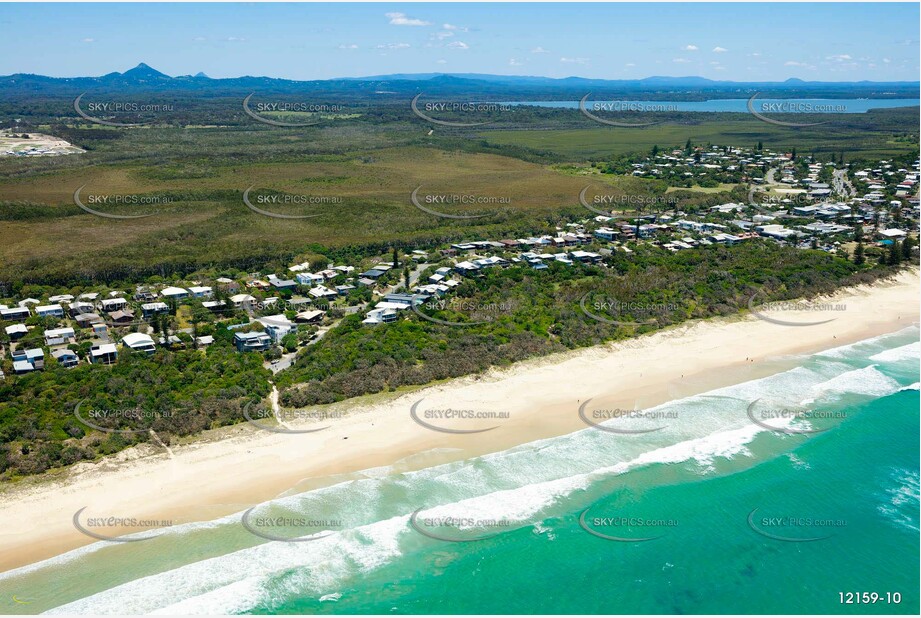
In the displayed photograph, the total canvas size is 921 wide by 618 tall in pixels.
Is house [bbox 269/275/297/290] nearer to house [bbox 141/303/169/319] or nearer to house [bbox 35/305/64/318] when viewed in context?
house [bbox 141/303/169/319]

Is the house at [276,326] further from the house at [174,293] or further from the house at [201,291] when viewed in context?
the house at [174,293]

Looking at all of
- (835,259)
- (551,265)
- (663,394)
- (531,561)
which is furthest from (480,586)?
(835,259)

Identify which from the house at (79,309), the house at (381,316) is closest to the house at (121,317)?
the house at (79,309)

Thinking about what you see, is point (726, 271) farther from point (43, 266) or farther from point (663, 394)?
point (43, 266)

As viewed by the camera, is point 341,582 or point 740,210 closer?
point 341,582

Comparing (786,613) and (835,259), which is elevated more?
(835,259)

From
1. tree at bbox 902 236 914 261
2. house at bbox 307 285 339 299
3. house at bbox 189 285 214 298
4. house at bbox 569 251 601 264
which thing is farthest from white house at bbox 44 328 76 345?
tree at bbox 902 236 914 261

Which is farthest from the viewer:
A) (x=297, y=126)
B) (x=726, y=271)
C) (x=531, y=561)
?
(x=297, y=126)
